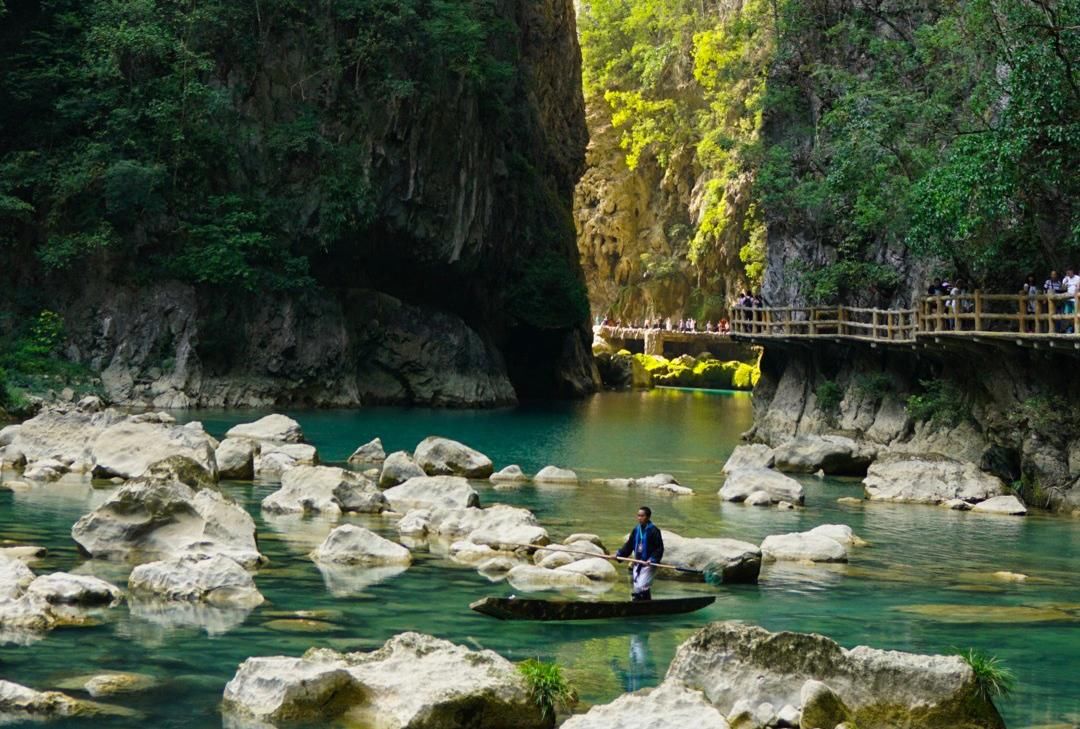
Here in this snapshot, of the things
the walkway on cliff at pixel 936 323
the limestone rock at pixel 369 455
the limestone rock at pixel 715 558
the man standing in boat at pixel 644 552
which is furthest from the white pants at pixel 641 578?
the limestone rock at pixel 369 455

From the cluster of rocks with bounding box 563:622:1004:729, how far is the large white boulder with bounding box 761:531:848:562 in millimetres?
9228

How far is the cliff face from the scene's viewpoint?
163 feet

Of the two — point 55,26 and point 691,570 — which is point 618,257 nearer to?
point 55,26

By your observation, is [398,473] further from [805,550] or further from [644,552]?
[644,552]

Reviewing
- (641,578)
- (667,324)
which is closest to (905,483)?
(641,578)

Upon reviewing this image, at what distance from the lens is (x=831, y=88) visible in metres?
44.1

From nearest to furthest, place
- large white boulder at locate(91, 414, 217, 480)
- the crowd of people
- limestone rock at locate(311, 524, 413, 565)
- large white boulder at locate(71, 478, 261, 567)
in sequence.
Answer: large white boulder at locate(71, 478, 261, 567) → limestone rock at locate(311, 524, 413, 565) → large white boulder at locate(91, 414, 217, 480) → the crowd of people

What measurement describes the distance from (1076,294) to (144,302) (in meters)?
33.6

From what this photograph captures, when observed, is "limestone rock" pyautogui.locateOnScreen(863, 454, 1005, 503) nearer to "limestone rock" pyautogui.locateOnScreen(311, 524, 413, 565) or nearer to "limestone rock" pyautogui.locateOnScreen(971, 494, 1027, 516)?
"limestone rock" pyautogui.locateOnScreen(971, 494, 1027, 516)

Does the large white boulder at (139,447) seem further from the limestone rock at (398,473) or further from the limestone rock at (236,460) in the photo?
the limestone rock at (398,473)

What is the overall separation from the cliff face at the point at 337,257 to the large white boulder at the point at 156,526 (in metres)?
29.3

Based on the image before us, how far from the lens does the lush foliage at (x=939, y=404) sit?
3525 cm

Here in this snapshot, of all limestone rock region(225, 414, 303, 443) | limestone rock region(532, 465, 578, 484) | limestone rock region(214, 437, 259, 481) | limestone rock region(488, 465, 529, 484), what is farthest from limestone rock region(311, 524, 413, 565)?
limestone rock region(225, 414, 303, 443)

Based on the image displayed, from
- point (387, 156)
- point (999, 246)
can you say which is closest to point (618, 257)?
point (387, 156)
